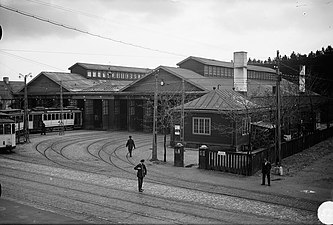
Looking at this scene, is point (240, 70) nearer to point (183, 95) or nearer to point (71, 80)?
point (183, 95)

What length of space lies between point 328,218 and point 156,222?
20.6 feet

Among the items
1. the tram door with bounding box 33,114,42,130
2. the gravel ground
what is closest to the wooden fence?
the gravel ground

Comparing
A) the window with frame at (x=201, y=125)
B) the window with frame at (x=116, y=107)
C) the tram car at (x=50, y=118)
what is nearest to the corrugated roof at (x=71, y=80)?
the tram car at (x=50, y=118)

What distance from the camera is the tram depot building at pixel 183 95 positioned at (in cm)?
3272

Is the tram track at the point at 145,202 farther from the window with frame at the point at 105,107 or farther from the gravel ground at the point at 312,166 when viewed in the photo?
the window with frame at the point at 105,107

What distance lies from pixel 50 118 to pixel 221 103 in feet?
84.1

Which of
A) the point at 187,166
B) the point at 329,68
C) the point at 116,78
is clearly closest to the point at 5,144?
the point at 187,166

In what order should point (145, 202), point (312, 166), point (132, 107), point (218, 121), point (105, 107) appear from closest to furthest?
point (145, 202) < point (312, 166) < point (218, 121) < point (132, 107) < point (105, 107)

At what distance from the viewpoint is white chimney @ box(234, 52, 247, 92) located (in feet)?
128

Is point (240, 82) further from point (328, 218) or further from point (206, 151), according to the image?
point (328, 218)

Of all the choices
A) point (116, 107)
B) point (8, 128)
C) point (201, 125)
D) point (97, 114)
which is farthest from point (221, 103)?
point (97, 114)

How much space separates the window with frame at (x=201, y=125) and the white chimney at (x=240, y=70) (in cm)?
913

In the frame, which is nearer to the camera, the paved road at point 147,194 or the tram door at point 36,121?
the paved road at point 147,194

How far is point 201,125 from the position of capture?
109 feet
